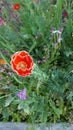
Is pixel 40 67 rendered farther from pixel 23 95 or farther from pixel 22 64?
pixel 22 64

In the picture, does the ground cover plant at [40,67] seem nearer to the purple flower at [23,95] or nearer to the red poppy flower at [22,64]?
the purple flower at [23,95]

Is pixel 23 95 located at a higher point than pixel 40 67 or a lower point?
lower

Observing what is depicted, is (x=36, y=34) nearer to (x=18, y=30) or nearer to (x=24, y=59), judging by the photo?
(x=18, y=30)

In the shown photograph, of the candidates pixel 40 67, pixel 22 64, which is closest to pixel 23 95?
pixel 40 67

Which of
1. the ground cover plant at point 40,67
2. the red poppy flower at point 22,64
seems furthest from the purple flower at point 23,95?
the red poppy flower at point 22,64

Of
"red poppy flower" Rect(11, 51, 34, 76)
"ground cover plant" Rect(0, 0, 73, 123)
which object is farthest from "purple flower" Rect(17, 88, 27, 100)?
"red poppy flower" Rect(11, 51, 34, 76)

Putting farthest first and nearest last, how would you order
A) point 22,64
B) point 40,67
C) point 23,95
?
point 40,67
point 23,95
point 22,64
